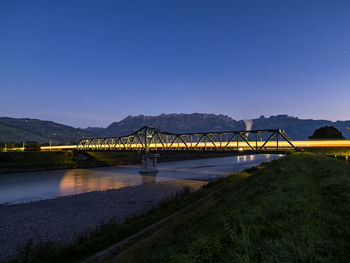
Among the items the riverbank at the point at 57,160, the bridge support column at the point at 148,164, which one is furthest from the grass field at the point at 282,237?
the bridge support column at the point at 148,164

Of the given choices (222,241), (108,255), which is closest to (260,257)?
(222,241)

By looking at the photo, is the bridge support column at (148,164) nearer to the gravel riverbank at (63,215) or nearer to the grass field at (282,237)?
the gravel riverbank at (63,215)

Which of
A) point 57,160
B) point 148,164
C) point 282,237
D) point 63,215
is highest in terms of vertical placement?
point 282,237

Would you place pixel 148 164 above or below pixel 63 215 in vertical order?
above

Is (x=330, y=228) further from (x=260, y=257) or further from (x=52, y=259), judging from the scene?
(x=52, y=259)

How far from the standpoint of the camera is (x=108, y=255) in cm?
1269

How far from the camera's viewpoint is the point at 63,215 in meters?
26.7

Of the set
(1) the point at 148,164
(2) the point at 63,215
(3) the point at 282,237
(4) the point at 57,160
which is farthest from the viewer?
Answer: (4) the point at 57,160

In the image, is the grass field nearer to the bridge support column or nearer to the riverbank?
→ the riverbank

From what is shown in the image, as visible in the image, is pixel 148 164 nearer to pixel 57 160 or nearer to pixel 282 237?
pixel 57 160

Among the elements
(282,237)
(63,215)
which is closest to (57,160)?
(63,215)

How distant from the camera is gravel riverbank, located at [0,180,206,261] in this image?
1969cm

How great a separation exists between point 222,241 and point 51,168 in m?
98.2

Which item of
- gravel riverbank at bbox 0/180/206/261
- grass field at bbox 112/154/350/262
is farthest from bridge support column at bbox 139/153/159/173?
grass field at bbox 112/154/350/262
